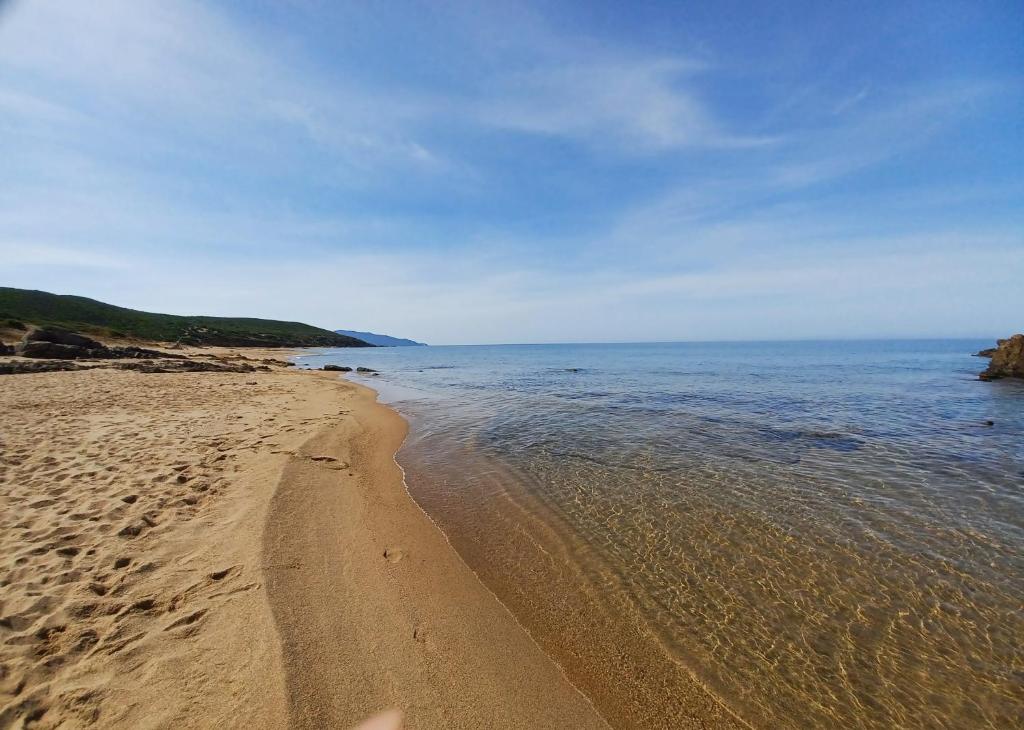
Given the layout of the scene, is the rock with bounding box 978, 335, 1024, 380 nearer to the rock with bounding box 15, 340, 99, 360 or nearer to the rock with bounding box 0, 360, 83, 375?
the rock with bounding box 0, 360, 83, 375

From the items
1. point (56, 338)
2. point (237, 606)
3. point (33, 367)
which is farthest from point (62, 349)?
point (237, 606)

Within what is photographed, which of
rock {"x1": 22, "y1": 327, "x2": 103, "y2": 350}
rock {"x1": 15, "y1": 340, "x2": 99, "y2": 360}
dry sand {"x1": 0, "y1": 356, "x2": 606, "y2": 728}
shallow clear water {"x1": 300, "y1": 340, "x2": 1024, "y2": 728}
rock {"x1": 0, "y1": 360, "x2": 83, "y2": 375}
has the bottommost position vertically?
shallow clear water {"x1": 300, "y1": 340, "x2": 1024, "y2": 728}

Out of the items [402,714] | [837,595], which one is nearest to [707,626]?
[837,595]

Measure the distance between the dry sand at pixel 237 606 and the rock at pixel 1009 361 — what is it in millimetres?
47609

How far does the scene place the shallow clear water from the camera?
→ 410cm

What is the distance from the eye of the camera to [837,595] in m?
5.50

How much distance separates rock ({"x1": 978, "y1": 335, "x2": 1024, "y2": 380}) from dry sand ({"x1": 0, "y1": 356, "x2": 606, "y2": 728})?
47609mm

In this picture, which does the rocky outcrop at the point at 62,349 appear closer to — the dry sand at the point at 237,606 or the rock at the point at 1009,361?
the dry sand at the point at 237,606

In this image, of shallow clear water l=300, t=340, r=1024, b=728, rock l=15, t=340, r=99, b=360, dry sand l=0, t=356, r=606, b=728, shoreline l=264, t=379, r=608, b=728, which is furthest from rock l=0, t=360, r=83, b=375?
shoreline l=264, t=379, r=608, b=728

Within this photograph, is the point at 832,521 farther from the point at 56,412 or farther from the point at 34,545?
the point at 56,412

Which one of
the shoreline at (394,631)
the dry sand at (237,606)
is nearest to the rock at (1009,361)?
the shoreline at (394,631)

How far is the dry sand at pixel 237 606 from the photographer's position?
324 centimetres

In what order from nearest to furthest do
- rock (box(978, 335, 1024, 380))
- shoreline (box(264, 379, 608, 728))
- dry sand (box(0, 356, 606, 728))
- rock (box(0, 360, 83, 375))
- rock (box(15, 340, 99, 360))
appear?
dry sand (box(0, 356, 606, 728))
shoreline (box(264, 379, 608, 728))
rock (box(0, 360, 83, 375))
rock (box(15, 340, 99, 360))
rock (box(978, 335, 1024, 380))

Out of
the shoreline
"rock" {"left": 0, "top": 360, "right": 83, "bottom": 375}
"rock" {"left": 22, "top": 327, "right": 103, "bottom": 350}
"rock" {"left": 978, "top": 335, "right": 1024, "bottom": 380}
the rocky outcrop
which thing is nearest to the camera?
the shoreline
